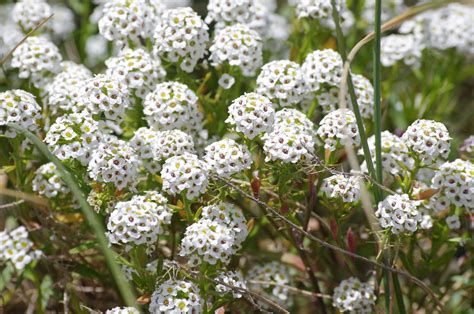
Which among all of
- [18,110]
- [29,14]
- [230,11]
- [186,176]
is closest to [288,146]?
[186,176]

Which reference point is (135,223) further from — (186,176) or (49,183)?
(49,183)

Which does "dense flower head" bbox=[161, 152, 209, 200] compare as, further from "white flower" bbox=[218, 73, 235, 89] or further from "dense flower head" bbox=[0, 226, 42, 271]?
"dense flower head" bbox=[0, 226, 42, 271]

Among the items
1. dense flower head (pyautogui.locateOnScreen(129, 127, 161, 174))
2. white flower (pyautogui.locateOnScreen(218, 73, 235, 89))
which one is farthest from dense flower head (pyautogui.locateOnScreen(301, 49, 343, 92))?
dense flower head (pyautogui.locateOnScreen(129, 127, 161, 174))

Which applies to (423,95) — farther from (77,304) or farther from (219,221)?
(77,304)

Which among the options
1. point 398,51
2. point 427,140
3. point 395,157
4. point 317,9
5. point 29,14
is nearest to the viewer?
point 427,140

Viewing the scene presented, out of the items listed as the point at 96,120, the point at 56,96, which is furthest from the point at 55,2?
the point at 96,120
